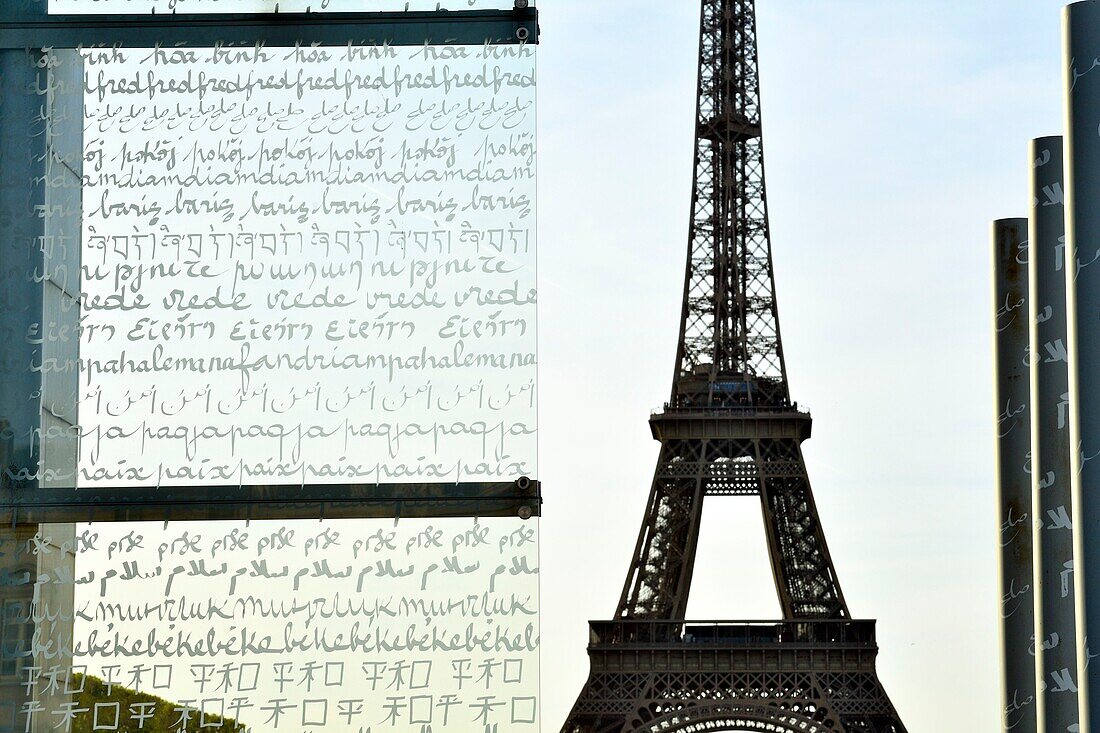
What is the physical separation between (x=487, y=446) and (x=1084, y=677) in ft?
11.3

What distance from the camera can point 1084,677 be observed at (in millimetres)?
9406

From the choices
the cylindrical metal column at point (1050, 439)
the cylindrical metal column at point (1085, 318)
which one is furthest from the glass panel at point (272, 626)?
the cylindrical metal column at point (1050, 439)

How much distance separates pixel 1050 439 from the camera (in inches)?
509

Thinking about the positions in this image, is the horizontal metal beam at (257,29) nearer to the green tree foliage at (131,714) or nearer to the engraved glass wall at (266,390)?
the engraved glass wall at (266,390)

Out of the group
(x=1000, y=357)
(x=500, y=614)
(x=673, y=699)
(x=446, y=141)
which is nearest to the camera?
(x=500, y=614)

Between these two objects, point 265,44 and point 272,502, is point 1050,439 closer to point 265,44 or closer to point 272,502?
point 272,502

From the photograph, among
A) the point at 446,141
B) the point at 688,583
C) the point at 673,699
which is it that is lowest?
the point at 673,699

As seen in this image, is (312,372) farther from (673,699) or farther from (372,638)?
(673,699)

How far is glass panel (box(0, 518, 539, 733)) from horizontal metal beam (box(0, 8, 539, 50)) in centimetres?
252

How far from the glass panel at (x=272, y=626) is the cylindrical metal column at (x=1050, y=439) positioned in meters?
5.55

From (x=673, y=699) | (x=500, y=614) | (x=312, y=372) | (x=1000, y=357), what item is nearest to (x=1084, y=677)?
(x=500, y=614)

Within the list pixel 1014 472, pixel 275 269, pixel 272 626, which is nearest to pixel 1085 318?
pixel 275 269

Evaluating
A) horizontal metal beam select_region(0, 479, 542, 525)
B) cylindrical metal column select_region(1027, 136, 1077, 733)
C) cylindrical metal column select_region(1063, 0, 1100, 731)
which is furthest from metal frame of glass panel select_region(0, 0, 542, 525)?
cylindrical metal column select_region(1027, 136, 1077, 733)

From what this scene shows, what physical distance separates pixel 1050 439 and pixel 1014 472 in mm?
2905
